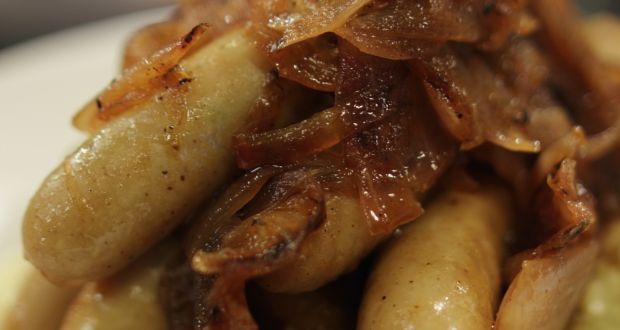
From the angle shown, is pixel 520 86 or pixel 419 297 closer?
pixel 419 297

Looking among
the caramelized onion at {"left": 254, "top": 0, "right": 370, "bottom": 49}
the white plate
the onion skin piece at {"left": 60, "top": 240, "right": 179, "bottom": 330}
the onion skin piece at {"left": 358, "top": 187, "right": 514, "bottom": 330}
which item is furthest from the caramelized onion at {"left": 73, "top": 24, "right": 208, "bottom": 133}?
the white plate

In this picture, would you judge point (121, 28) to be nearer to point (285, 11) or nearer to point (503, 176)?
point (285, 11)

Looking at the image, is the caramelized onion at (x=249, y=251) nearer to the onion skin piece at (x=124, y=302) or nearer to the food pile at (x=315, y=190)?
the food pile at (x=315, y=190)

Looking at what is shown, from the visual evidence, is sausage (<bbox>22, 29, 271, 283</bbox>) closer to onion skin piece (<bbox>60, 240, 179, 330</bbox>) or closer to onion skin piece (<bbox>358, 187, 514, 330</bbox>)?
onion skin piece (<bbox>60, 240, 179, 330</bbox>)

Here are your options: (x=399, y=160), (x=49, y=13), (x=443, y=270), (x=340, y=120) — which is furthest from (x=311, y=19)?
(x=49, y=13)

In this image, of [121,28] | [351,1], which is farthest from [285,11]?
[121,28]

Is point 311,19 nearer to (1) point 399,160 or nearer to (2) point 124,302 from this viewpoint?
(1) point 399,160
